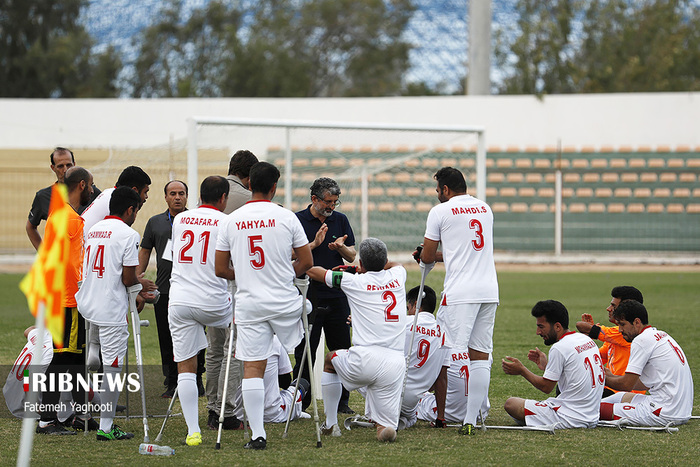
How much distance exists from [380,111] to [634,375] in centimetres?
2202

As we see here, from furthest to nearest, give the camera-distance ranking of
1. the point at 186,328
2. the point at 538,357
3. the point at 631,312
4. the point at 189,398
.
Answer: the point at 631,312 < the point at 538,357 < the point at 186,328 < the point at 189,398

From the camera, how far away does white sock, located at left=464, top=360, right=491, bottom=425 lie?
6672 millimetres

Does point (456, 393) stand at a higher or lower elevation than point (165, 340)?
lower

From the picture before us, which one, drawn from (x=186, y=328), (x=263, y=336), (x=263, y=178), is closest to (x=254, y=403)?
(x=263, y=336)

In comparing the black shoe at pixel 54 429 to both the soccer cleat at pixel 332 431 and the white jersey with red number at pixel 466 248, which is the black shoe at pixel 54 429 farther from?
the white jersey with red number at pixel 466 248

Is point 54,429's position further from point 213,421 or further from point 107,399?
point 213,421

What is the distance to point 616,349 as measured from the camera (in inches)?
304

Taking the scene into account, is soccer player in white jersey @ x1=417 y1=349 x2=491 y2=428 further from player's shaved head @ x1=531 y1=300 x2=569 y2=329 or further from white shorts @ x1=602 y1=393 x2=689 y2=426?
white shorts @ x1=602 y1=393 x2=689 y2=426

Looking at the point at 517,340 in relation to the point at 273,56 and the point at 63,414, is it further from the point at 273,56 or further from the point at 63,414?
the point at 273,56

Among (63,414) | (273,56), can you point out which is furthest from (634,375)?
(273,56)

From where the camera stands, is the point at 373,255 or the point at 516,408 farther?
the point at 516,408

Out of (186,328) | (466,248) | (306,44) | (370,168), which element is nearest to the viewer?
(186,328)

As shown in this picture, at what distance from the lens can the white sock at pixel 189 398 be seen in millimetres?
6152

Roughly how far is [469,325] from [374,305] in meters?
0.81
